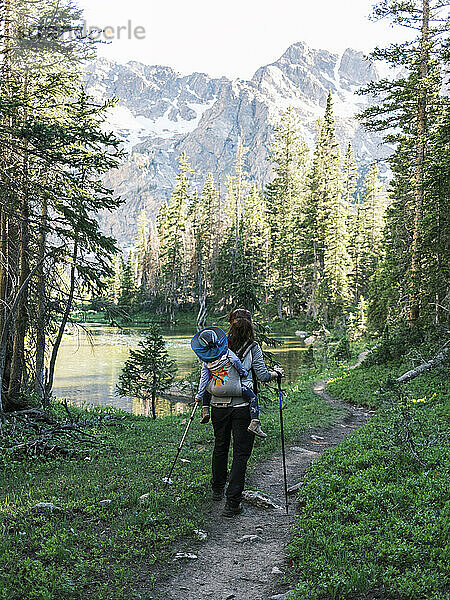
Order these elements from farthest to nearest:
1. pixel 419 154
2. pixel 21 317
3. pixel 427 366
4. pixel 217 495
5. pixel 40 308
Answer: pixel 419 154 → pixel 427 366 → pixel 40 308 → pixel 21 317 → pixel 217 495

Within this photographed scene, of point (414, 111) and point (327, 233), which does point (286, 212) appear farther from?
point (414, 111)

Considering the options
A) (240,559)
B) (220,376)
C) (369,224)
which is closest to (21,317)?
(220,376)

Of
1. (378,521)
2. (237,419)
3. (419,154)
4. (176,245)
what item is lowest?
(378,521)

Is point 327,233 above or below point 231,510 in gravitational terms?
above

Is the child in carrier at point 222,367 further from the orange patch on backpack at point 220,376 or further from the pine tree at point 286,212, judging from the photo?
the pine tree at point 286,212

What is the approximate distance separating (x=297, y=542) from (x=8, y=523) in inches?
122

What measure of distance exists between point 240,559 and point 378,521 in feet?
4.89

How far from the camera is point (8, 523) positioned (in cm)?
539

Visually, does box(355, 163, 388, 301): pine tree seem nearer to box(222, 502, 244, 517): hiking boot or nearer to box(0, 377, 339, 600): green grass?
box(0, 377, 339, 600): green grass

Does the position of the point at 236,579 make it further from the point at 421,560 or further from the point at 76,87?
the point at 76,87

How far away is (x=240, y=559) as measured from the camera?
204 inches

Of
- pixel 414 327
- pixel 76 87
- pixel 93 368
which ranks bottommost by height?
pixel 93 368

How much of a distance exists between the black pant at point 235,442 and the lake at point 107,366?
7.26m

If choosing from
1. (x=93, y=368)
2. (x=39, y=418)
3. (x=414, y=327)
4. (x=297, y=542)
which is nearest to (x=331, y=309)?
(x=93, y=368)
